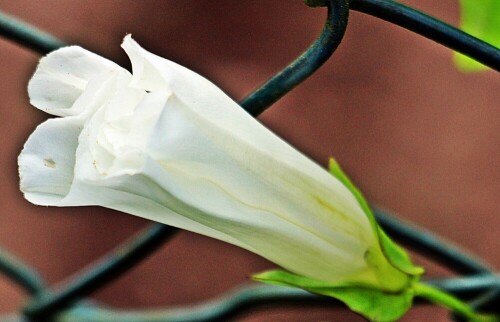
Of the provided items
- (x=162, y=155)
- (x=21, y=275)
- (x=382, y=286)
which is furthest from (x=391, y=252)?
(x=21, y=275)

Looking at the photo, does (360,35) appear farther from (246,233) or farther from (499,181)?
(246,233)

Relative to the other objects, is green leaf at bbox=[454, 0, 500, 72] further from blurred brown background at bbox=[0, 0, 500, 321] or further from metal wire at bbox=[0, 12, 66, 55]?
blurred brown background at bbox=[0, 0, 500, 321]

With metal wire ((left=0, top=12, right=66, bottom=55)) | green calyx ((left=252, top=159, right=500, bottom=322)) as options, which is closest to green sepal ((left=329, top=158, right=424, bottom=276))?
green calyx ((left=252, top=159, right=500, bottom=322))

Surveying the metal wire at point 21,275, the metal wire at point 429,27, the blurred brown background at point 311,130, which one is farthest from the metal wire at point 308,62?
the blurred brown background at point 311,130

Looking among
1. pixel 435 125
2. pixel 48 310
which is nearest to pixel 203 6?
pixel 435 125

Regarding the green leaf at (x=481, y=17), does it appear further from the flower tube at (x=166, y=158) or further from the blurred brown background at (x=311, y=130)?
the blurred brown background at (x=311, y=130)

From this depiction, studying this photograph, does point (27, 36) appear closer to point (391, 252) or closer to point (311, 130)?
point (391, 252)
